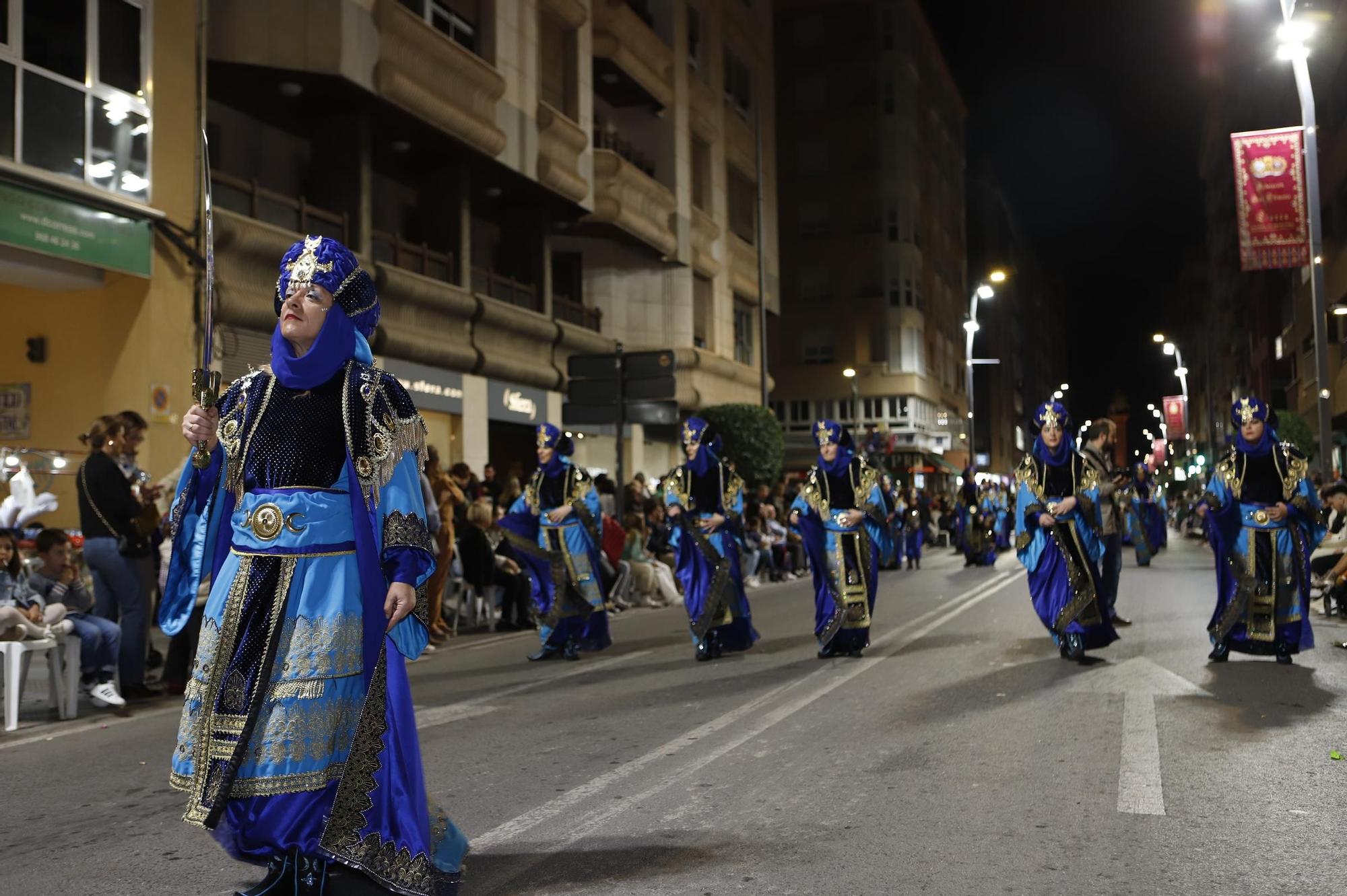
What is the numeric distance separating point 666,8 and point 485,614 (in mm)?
24977

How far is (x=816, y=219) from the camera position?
212 ft

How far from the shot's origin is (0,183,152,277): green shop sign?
14.8 m

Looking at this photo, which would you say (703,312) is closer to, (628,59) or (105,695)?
(628,59)

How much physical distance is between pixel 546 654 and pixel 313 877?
7.74 metres

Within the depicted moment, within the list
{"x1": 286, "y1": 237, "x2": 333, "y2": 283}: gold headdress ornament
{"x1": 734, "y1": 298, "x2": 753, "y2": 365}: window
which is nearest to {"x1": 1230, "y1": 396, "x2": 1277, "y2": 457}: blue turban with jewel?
{"x1": 286, "y1": 237, "x2": 333, "y2": 283}: gold headdress ornament

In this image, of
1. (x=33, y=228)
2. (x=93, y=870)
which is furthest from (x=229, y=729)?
(x=33, y=228)

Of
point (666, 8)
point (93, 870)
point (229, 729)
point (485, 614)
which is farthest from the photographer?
point (666, 8)

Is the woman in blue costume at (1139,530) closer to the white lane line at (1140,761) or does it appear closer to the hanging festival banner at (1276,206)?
the hanging festival banner at (1276,206)

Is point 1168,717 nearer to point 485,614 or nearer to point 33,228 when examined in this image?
point 485,614

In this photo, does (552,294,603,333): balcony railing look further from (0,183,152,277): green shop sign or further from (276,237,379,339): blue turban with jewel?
(276,237,379,339): blue turban with jewel

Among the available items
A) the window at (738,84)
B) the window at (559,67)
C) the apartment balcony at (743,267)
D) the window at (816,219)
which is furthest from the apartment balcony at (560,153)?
the window at (816,219)

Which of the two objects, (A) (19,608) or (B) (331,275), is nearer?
(B) (331,275)

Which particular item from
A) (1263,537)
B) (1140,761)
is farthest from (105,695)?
(1263,537)

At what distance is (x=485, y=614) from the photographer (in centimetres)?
1584
